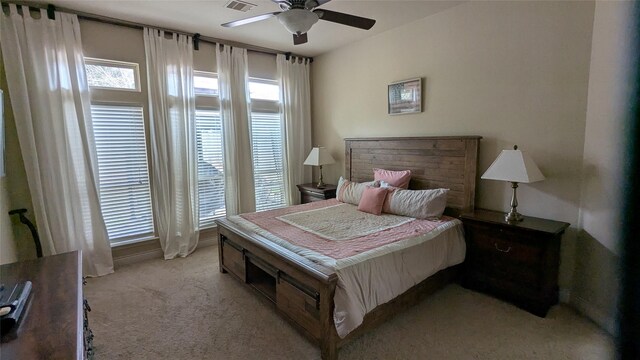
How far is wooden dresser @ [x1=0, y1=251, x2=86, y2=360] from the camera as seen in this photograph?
1.05 metres

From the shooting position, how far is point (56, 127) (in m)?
2.87

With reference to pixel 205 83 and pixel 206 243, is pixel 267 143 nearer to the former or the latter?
pixel 205 83

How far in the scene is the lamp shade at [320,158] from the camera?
4.17 meters

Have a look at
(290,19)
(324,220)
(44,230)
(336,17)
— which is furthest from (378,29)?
(44,230)

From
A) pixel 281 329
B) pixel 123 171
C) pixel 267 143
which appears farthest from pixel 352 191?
pixel 123 171

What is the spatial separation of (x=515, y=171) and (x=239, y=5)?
280 centimetres

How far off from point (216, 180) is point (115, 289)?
1610mm

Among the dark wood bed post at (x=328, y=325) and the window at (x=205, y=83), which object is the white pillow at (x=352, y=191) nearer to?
the dark wood bed post at (x=328, y=325)

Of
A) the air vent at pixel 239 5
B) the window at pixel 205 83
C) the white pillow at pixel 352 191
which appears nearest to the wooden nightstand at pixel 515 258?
the white pillow at pixel 352 191

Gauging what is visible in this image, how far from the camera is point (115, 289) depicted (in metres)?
2.82

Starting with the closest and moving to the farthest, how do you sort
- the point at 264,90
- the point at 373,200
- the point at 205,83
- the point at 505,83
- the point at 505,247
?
the point at 505,247, the point at 505,83, the point at 373,200, the point at 205,83, the point at 264,90

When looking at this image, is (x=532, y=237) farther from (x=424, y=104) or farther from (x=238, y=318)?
(x=238, y=318)

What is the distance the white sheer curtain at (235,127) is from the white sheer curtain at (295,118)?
0.59 meters

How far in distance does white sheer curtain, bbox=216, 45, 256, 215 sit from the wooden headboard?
1.55 metres
